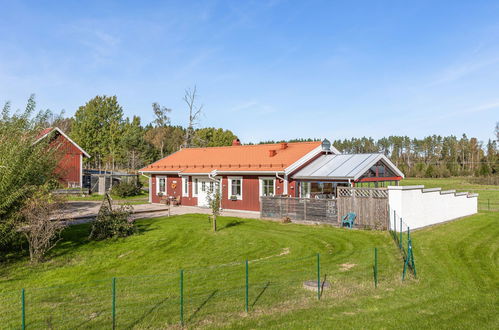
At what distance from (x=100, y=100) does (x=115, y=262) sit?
209ft

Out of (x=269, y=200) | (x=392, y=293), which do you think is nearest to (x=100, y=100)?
(x=269, y=200)

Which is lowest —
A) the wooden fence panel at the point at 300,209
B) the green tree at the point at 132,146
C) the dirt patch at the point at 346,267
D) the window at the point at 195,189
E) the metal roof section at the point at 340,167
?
the dirt patch at the point at 346,267

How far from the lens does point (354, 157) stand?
25219mm

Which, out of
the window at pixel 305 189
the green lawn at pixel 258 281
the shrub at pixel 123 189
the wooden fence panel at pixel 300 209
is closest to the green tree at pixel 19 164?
the green lawn at pixel 258 281

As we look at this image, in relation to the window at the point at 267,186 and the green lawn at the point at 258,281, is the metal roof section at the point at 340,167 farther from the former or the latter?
the green lawn at the point at 258,281

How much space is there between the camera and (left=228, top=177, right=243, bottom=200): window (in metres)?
27.5

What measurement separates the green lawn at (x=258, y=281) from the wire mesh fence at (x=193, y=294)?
3 centimetres

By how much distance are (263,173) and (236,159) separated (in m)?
4.74

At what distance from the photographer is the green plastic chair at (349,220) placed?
19.8 meters

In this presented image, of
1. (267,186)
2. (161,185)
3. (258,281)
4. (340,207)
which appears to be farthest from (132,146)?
(258,281)

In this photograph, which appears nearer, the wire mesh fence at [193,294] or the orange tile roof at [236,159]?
the wire mesh fence at [193,294]

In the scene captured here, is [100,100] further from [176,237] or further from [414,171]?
[414,171]

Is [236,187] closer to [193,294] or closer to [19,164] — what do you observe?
[19,164]

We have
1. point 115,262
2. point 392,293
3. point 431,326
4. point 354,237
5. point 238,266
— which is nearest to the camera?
point 431,326
